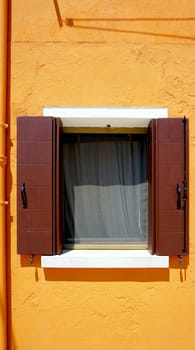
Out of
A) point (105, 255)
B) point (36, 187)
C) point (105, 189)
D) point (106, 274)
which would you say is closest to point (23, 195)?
point (36, 187)

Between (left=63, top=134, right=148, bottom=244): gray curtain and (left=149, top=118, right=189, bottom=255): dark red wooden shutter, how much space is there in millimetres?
315

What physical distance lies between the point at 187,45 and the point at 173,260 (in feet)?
6.62

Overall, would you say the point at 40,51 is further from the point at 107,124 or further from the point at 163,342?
the point at 163,342

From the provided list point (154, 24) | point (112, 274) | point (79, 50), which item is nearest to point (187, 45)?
point (154, 24)

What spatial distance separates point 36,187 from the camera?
3162 mm

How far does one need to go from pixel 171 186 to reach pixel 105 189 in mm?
673

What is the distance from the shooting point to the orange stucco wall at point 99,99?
3.24 metres

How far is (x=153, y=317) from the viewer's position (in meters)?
3.25

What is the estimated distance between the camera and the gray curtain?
3480 mm

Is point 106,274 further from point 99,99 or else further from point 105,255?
point 99,99

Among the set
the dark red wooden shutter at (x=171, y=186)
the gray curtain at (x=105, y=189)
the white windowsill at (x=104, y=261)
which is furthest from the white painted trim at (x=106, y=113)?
the white windowsill at (x=104, y=261)

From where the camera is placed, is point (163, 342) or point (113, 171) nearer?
point (163, 342)

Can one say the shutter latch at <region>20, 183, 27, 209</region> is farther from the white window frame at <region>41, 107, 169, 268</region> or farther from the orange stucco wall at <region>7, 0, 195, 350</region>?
the white window frame at <region>41, 107, 169, 268</region>

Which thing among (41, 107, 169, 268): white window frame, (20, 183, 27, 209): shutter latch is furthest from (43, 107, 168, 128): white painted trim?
(20, 183, 27, 209): shutter latch
